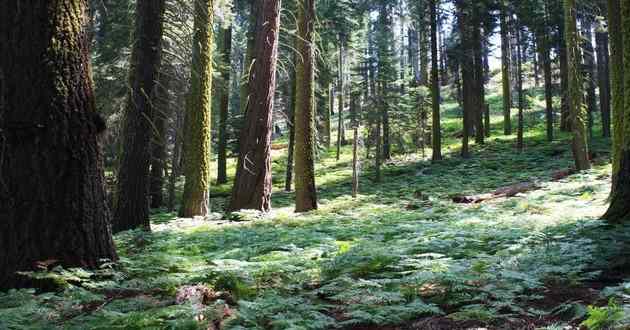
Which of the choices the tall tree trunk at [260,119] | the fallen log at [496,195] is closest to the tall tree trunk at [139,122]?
the tall tree trunk at [260,119]

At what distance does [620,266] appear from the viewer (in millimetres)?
4980

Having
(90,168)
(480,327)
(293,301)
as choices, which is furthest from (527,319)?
(90,168)

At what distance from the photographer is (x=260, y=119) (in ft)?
39.4

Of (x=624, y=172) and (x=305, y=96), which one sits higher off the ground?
(x=305, y=96)

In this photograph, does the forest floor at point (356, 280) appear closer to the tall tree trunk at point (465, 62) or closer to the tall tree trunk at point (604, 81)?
the tall tree trunk at point (465, 62)

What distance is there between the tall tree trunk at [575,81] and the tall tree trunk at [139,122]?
13.0 m

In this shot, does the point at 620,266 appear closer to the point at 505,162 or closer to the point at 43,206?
the point at 43,206

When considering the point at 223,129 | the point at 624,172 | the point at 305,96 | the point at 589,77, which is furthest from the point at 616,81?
the point at 589,77

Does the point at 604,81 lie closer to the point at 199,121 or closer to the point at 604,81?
the point at 604,81

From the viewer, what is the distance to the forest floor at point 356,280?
12.0 ft

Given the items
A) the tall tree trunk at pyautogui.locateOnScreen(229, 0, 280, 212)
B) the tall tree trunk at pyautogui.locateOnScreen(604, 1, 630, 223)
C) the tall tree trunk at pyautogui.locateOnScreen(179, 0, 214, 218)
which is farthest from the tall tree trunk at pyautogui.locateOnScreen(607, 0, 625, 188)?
the tall tree trunk at pyautogui.locateOnScreen(179, 0, 214, 218)

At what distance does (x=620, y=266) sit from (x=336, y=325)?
320 centimetres

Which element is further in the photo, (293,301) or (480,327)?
(293,301)

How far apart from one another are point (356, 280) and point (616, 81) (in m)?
7.76
